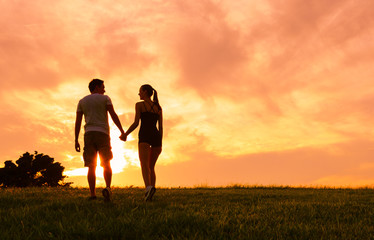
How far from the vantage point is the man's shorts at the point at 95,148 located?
29.4 feet

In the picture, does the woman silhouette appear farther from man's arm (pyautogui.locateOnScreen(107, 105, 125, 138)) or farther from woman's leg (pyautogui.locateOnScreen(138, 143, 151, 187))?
man's arm (pyautogui.locateOnScreen(107, 105, 125, 138))

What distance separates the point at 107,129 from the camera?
920 cm

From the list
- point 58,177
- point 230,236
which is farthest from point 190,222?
point 58,177

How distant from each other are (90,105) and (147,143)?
1.66m

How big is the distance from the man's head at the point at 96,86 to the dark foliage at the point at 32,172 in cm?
2226

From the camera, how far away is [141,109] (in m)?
9.16

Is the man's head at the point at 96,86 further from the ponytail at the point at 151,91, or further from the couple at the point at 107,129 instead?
the ponytail at the point at 151,91

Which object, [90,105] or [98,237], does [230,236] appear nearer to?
[98,237]

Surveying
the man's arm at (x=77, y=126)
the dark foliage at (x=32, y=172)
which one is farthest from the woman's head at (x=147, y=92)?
the dark foliage at (x=32, y=172)

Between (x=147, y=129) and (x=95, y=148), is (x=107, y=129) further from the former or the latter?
(x=147, y=129)

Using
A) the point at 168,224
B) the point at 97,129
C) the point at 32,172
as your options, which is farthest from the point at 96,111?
the point at 32,172

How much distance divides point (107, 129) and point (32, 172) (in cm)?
2339

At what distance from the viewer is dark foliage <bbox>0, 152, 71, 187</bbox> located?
2938 cm

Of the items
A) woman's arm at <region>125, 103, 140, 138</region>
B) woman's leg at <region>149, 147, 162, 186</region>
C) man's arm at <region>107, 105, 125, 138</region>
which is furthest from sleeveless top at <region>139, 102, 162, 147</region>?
man's arm at <region>107, 105, 125, 138</region>
